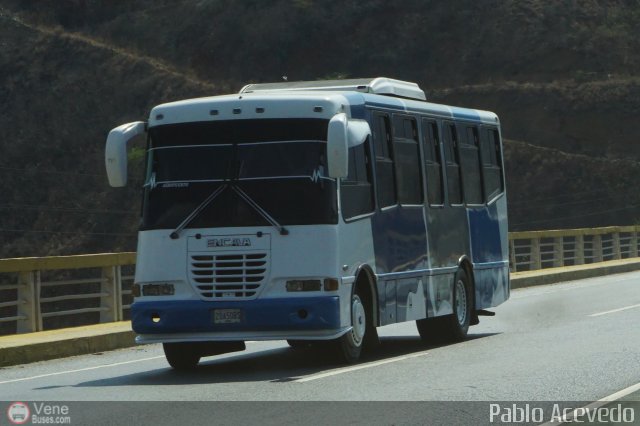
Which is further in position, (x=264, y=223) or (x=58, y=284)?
(x=58, y=284)

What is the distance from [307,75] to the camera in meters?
92.5

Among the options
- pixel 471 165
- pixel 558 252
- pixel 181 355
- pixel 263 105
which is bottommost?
pixel 181 355

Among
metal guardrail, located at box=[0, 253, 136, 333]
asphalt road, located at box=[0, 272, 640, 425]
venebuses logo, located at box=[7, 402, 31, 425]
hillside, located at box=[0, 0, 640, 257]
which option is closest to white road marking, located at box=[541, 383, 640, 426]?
asphalt road, located at box=[0, 272, 640, 425]

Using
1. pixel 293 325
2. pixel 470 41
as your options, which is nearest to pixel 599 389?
pixel 293 325

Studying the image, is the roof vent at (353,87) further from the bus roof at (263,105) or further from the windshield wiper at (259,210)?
the windshield wiper at (259,210)

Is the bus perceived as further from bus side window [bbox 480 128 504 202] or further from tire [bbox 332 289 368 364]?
bus side window [bbox 480 128 504 202]

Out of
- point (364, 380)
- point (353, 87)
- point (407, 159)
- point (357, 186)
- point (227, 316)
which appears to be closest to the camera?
point (364, 380)

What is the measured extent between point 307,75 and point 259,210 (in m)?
78.7

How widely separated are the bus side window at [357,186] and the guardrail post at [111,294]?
5.73 m

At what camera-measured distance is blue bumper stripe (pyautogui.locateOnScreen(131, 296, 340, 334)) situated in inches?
550

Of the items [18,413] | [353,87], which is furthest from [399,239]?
[18,413]

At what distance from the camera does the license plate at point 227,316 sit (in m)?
14.1

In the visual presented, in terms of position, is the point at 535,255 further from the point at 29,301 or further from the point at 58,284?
the point at 29,301

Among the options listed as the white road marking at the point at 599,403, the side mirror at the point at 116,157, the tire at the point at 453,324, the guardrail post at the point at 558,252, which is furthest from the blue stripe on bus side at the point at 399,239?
the guardrail post at the point at 558,252
